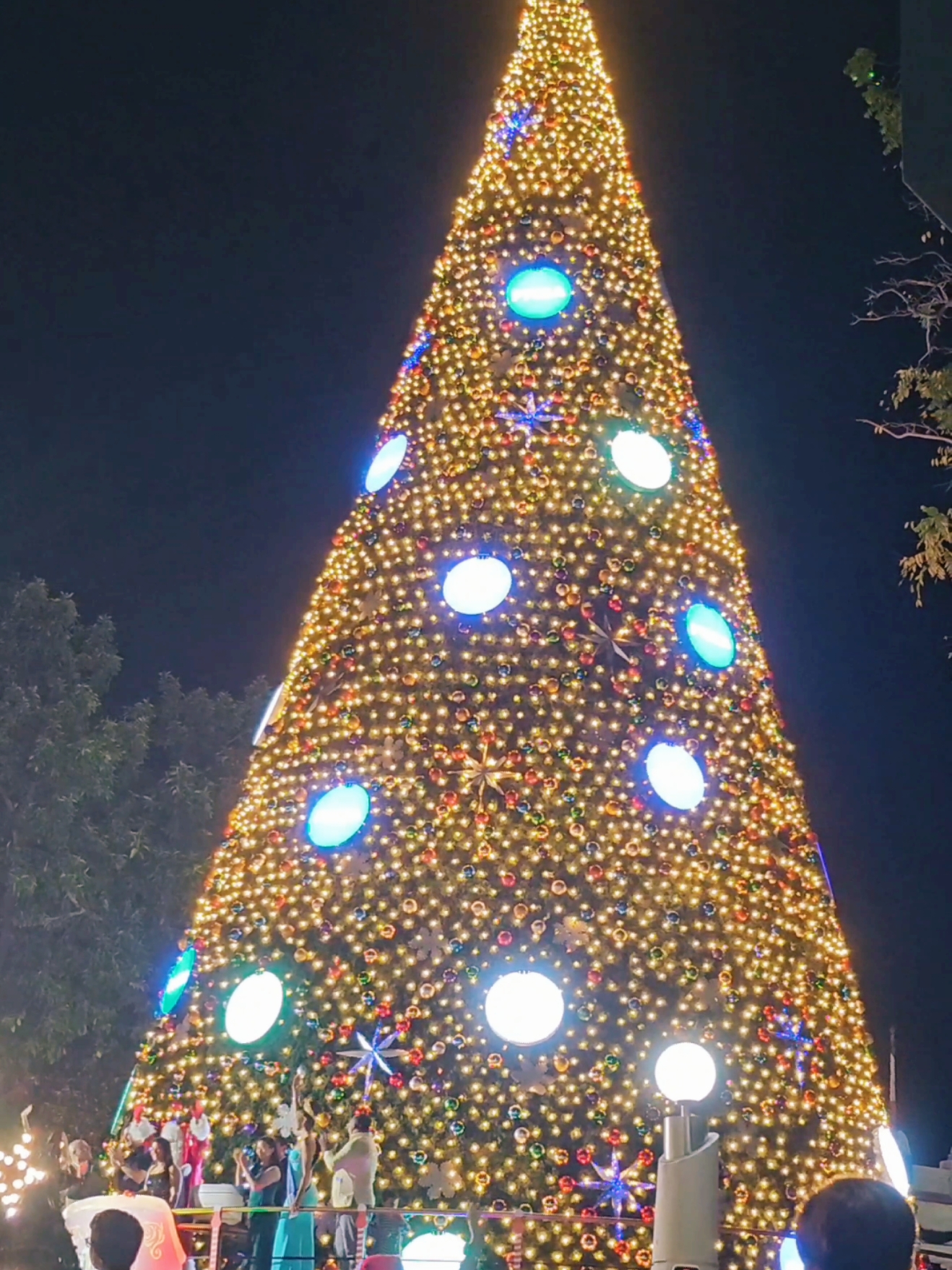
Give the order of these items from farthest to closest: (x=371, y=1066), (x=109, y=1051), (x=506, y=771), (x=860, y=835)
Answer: (x=860, y=835) < (x=109, y=1051) < (x=506, y=771) < (x=371, y=1066)

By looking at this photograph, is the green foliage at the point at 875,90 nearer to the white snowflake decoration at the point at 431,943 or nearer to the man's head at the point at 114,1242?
the white snowflake decoration at the point at 431,943

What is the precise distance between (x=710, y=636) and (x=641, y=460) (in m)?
1.16

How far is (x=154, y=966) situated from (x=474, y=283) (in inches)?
555

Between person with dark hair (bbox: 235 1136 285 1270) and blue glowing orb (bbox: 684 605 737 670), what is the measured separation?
3.57 m

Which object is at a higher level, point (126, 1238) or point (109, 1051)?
point (109, 1051)

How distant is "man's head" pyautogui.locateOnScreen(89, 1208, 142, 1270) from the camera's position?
342cm

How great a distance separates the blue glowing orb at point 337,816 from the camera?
23.9ft

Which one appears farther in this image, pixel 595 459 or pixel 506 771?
pixel 595 459

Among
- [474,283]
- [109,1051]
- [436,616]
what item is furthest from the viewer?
[109,1051]

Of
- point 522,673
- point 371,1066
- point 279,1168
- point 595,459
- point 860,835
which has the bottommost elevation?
point 279,1168

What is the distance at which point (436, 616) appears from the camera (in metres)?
7.64

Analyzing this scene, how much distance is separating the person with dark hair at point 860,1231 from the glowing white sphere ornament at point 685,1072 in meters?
4.39

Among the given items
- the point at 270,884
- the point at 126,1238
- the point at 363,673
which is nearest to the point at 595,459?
the point at 363,673

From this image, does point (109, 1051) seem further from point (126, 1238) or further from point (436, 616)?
point (126, 1238)
